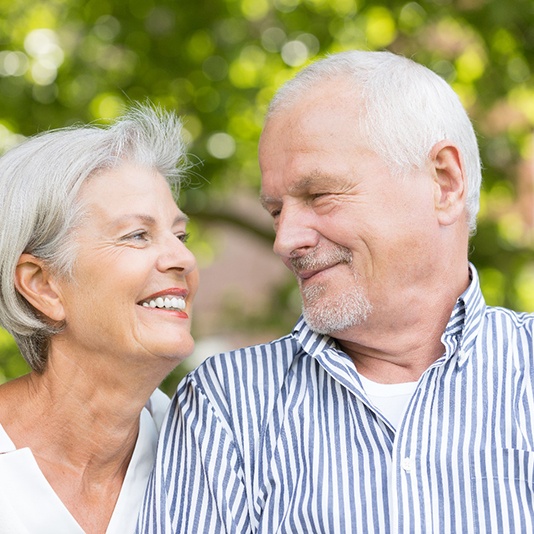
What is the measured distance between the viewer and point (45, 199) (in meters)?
2.40

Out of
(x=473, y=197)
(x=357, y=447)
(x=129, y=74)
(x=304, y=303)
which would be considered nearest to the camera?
(x=357, y=447)

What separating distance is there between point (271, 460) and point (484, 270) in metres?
3.19

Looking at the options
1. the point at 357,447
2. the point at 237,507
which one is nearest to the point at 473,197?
the point at 357,447

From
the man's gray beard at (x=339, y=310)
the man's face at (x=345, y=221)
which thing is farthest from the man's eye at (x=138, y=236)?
the man's gray beard at (x=339, y=310)

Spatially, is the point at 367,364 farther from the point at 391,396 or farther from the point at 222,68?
the point at 222,68

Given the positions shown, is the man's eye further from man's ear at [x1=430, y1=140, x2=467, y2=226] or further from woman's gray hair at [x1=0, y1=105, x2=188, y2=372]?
man's ear at [x1=430, y1=140, x2=467, y2=226]

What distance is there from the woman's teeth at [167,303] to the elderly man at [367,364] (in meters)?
0.21

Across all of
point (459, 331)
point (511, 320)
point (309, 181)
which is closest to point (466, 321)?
point (459, 331)

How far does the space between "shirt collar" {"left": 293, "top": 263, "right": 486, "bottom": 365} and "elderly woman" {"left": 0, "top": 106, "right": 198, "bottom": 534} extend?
1.03ft

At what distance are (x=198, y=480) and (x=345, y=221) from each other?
76 cm

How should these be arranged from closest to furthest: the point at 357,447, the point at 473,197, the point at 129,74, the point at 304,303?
the point at 357,447, the point at 304,303, the point at 473,197, the point at 129,74

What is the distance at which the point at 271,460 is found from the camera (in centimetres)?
241

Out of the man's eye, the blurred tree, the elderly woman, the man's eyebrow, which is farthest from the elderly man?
the blurred tree

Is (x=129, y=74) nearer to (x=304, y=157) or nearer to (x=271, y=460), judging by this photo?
(x=304, y=157)
